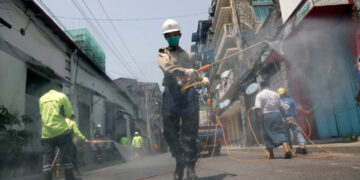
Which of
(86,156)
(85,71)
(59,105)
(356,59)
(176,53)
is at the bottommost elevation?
(86,156)

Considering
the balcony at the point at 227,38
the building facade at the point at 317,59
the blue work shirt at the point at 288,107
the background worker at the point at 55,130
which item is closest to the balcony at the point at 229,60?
the balcony at the point at 227,38

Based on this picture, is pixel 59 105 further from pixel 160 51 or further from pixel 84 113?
pixel 84 113

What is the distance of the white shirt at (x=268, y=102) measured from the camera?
5.99 meters

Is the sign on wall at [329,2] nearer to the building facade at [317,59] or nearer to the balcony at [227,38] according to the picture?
the building facade at [317,59]

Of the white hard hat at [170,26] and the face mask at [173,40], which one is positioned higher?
the white hard hat at [170,26]

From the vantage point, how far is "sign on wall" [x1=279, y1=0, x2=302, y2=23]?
9.83m

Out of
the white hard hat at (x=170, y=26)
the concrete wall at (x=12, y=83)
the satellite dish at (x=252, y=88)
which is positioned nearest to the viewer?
the white hard hat at (x=170, y=26)

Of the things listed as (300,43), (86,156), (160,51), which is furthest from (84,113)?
(160,51)

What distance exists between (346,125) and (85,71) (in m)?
12.6

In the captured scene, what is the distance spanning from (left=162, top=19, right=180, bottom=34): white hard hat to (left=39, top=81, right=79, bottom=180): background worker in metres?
1.80

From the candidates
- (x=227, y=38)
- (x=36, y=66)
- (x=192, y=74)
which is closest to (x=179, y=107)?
(x=192, y=74)

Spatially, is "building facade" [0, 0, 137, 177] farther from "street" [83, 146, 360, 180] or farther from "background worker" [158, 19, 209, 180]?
"background worker" [158, 19, 209, 180]

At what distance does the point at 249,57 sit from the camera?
58.0 ft

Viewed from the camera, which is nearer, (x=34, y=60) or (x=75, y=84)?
(x=34, y=60)
